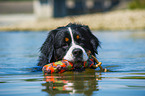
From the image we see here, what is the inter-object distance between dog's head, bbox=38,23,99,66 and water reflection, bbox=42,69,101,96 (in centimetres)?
32

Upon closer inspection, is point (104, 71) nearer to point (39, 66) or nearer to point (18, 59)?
point (39, 66)

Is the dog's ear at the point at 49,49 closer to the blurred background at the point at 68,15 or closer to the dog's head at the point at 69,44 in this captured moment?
the dog's head at the point at 69,44

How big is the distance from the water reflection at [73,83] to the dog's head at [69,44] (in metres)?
0.32

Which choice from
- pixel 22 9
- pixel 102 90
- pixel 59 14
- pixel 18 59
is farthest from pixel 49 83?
pixel 22 9

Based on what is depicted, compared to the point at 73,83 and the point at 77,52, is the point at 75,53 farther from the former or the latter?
the point at 73,83

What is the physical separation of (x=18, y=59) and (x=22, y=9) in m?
85.1

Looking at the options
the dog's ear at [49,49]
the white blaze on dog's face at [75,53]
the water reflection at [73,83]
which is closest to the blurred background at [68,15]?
the dog's ear at [49,49]

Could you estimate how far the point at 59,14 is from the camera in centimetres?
5803

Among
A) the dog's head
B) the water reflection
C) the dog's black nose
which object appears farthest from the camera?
the dog's head

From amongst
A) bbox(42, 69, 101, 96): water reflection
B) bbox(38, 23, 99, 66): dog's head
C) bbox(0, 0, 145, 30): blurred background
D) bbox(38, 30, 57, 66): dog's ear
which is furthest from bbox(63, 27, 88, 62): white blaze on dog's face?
bbox(0, 0, 145, 30): blurred background

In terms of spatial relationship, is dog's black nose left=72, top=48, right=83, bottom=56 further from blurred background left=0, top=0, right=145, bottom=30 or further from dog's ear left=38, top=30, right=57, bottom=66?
blurred background left=0, top=0, right=145, bottom=30

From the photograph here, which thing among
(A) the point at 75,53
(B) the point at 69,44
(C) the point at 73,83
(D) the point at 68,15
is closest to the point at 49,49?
(B) the point at 69,44

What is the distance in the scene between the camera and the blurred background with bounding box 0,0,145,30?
37.2 meters

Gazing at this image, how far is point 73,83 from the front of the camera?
18.5 feet
